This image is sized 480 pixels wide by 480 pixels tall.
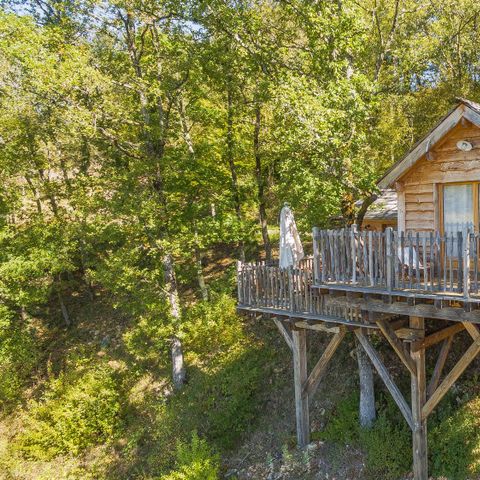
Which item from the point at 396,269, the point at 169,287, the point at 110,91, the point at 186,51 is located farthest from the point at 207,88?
the point at 396,269

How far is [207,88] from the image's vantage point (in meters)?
16.9

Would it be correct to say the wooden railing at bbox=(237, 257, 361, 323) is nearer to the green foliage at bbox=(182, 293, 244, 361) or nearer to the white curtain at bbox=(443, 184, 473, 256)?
the white curtain at bbox=(443, 184, 473, 256)

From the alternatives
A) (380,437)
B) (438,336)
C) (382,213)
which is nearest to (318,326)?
(438,336)

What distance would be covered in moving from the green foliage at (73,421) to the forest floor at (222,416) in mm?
44

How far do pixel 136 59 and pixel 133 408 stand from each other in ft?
43.7

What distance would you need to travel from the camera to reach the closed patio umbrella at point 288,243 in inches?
442

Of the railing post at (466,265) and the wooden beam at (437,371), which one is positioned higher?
the railing post at (466,265)

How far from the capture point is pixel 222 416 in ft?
45.5

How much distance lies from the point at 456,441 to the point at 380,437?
1.73 metres

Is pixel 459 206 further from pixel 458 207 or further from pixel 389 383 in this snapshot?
pixel 389 383

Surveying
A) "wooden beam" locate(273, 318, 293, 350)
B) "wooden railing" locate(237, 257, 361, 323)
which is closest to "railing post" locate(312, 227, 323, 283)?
"wooden railing" locate(237, 257, 361, 323)

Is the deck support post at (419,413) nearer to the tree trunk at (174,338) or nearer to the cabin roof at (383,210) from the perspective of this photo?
the cabin roof at (383,210)

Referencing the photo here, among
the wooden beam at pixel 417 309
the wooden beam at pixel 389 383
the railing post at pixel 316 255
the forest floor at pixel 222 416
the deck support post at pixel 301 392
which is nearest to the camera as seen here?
the wooden beam at pixel 417 309

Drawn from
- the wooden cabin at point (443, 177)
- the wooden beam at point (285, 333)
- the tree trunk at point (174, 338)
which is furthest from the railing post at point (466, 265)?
the tree trunk at point (174, 338)
